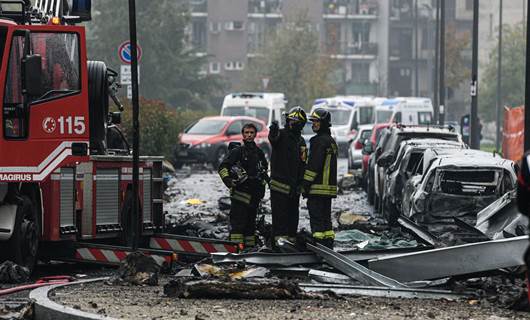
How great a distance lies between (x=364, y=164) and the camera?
34469mm

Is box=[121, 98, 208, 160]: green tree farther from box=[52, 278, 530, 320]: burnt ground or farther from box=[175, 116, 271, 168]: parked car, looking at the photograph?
box=[52, 278, 530, 320]: burnt ground

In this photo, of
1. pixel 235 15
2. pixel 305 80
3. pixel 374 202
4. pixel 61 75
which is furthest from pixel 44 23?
pixel 235 15

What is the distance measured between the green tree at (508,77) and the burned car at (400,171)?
73578 mm

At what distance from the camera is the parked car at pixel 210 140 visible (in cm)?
4547

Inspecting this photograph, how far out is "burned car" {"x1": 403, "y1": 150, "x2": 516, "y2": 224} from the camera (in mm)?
19172

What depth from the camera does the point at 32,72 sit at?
552 inches

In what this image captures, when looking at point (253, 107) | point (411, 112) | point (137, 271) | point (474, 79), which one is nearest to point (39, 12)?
point (137, 271)

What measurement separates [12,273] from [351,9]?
109119 mm

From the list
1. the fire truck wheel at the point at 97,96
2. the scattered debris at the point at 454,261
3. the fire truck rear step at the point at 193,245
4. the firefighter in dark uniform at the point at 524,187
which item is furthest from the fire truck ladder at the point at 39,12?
the firefighter in dark uniform at the point at 524,187

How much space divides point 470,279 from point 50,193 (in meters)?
4.54

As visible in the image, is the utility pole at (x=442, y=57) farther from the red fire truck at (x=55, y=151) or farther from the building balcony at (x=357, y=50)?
the building balcony at (x=357, y=50)

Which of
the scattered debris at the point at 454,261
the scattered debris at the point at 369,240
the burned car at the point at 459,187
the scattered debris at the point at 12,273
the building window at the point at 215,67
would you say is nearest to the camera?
the scattered debris at the point at 454,261

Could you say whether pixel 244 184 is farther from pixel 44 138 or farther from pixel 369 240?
pixel 44 138

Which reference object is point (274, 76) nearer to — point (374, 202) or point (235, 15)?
point (235, 15)
